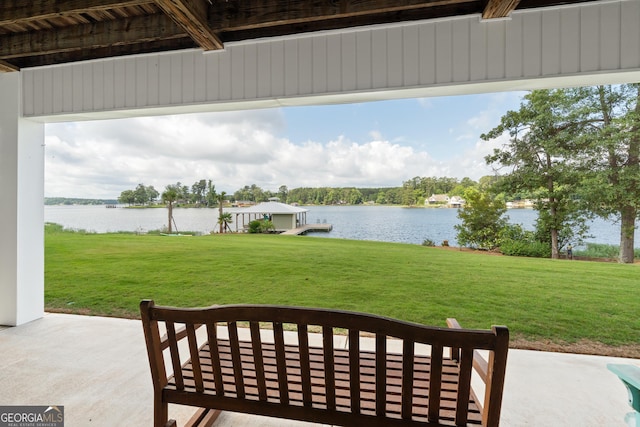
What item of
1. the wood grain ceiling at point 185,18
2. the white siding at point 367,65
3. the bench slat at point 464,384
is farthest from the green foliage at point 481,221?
the bench slat at point 464,384

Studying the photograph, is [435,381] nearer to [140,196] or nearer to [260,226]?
[260,226]

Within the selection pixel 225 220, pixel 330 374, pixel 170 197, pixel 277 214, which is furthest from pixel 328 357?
pixel 170 197

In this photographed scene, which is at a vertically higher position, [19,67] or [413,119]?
[413,119]

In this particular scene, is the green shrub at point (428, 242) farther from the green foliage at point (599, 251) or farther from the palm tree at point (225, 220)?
the palm tree at point (225, 220)

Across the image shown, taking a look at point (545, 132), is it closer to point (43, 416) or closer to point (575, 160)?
point (575, 160)

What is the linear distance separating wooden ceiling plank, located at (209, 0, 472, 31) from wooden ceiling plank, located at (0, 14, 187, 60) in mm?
399

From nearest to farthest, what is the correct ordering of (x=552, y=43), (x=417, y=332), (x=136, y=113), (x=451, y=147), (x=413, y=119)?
(x=417, y=332) → (x=552, y=43) → (x=136, y=113) → (x=451, y=147) → (x=413, y=119)

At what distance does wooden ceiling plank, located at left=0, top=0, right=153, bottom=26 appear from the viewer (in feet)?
7.34

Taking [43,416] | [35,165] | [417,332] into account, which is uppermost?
[35,165]

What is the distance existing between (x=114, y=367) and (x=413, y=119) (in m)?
7.45

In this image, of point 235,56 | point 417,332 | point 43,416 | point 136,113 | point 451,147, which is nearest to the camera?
point 417,332

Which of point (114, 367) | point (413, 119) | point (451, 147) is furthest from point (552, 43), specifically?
point (413, 119)

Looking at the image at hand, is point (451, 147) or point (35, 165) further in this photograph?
point (451, 147)

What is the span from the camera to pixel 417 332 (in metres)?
1.07
